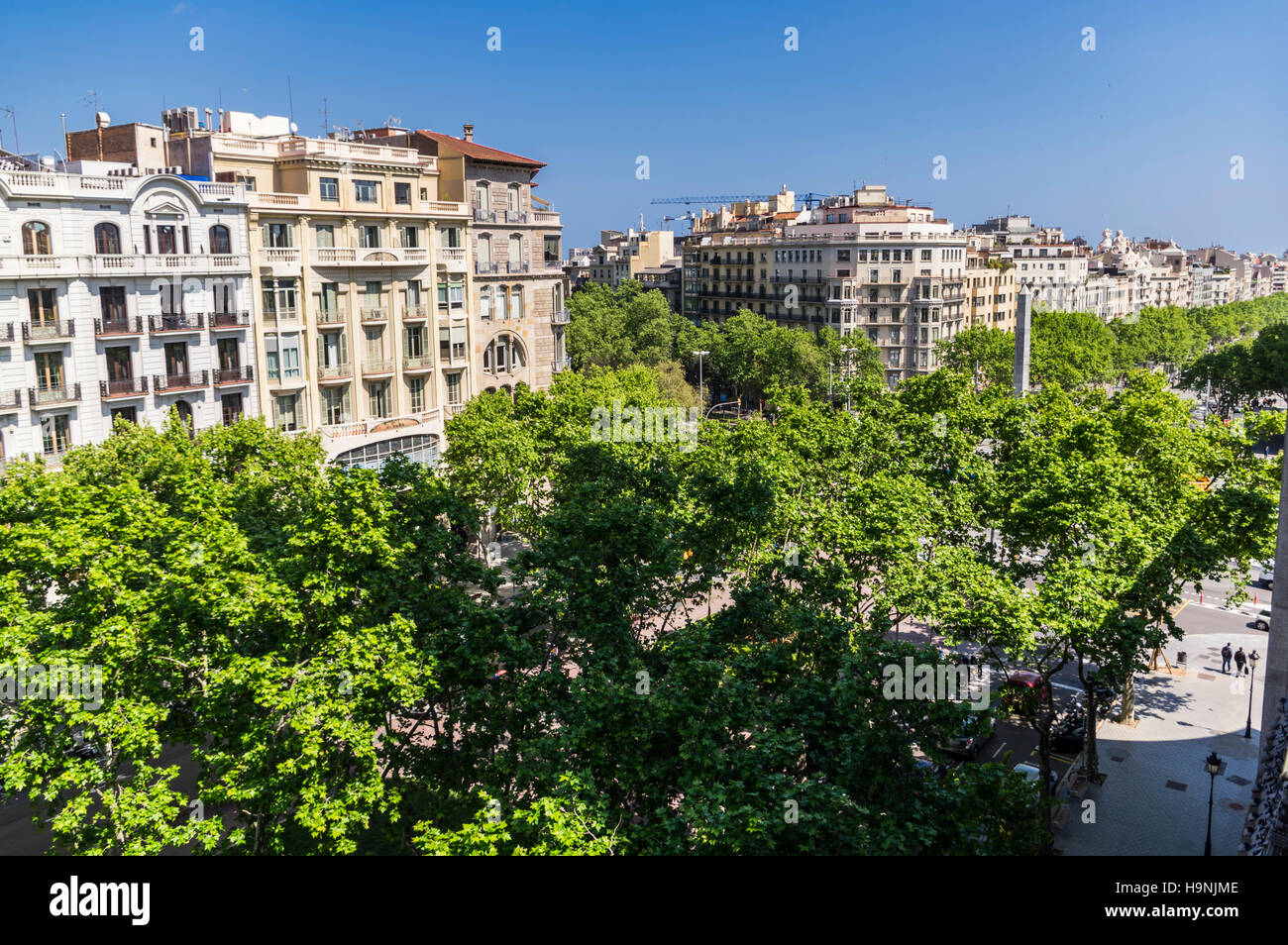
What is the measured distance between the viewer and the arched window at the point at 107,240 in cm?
4338

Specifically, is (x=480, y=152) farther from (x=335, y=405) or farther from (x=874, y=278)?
(x=874, y=278)

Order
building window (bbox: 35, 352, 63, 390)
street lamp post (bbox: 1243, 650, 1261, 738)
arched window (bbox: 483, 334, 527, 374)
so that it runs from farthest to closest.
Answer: arched window (bbox: 483, 334, 527, 374) → building window (bbox: 35, 352, 63, 390) → street lamp post (bbox: 1243, 650, 1261, 738)

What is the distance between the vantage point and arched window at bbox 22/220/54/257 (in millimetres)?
41125

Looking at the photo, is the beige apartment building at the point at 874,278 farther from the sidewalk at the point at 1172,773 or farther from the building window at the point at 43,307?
the building window at the point at 43,307

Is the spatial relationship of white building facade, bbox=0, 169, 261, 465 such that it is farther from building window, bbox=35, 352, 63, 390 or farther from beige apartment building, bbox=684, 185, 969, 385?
beige apartment building, bbox=684, 185, 969, 385

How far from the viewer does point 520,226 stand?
6406 centimetres

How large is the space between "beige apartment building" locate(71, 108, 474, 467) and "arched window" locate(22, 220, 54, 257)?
31.3 ft

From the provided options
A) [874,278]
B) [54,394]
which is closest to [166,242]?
[54,394]

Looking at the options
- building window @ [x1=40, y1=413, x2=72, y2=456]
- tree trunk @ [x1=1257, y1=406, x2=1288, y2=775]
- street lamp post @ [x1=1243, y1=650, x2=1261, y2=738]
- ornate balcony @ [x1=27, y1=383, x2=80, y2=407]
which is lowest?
street lamp post @ [x1=1243, y1=650, x2=1261, y2=738]

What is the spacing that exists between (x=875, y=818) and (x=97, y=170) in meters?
46.4

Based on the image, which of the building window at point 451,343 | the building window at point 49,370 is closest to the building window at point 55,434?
the building window at point 49,370

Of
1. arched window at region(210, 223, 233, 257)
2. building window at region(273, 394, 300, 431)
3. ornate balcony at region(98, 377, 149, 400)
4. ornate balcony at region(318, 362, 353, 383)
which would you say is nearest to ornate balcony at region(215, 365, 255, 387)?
building window at region(273, 394, 300, 431)

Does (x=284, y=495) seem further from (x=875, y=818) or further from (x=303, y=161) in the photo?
(x=303, y=161)
